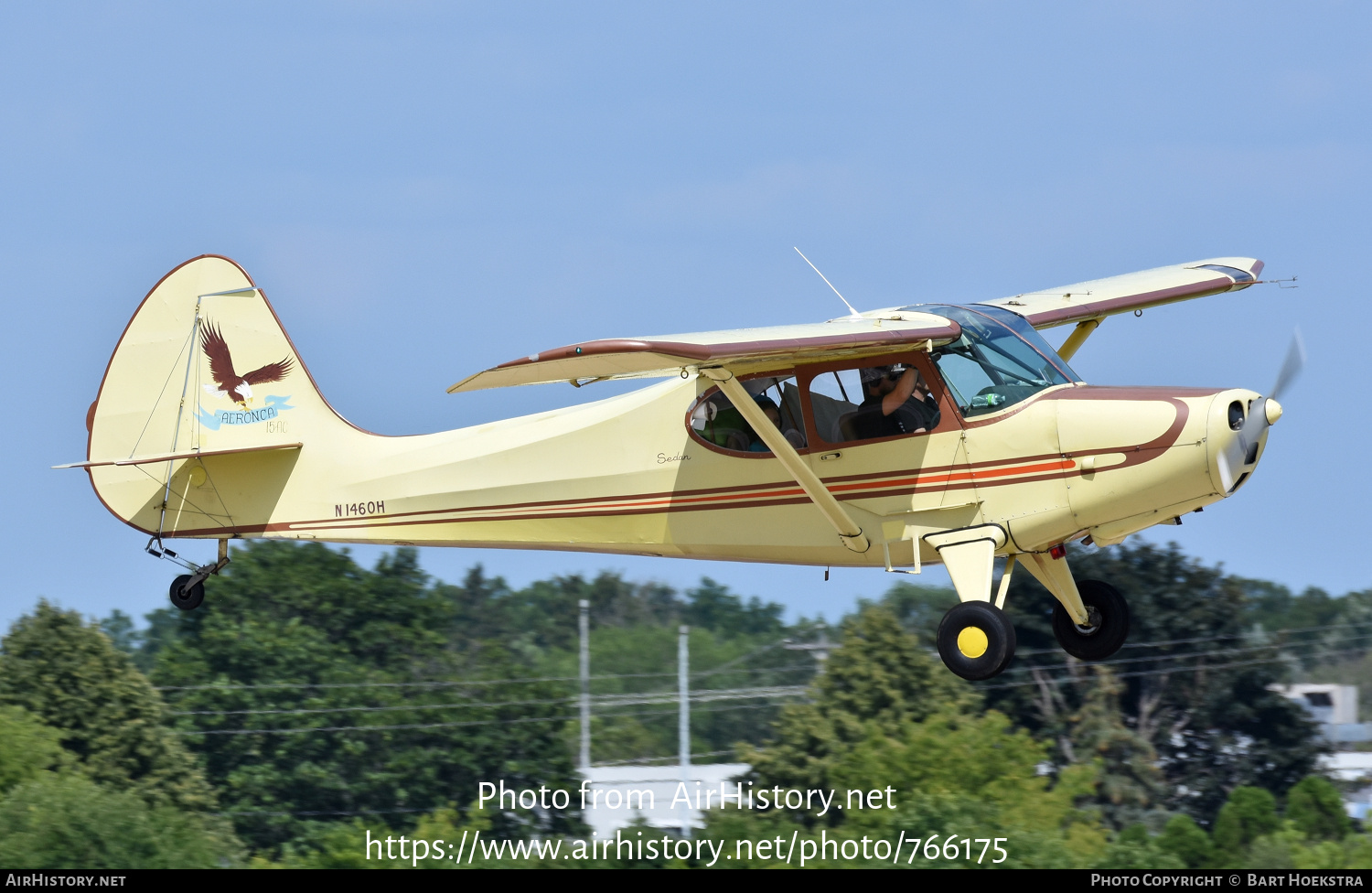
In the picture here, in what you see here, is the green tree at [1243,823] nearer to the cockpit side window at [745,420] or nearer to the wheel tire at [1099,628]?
the wheel tire at [1099,628]

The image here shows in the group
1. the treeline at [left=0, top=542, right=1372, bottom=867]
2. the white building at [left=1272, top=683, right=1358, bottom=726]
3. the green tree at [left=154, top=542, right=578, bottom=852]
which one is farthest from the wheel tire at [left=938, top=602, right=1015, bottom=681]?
the white building at [left=1272, top=683, right=1358, bottom=726]

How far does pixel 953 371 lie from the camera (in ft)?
38.2

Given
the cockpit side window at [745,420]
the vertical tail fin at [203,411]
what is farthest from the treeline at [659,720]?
the cockpit side window at [745,420]

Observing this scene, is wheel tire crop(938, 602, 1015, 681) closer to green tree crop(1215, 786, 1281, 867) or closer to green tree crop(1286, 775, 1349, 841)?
green tree crop(1215, 786, 1281, 867)

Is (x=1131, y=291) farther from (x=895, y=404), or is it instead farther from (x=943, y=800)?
(x=943, y=800)

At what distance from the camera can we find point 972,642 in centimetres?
1140

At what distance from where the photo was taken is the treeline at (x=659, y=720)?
1448 inches

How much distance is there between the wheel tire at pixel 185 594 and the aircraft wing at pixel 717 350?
200 inches

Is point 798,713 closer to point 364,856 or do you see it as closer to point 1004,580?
point 364,856

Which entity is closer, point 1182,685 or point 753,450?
point 753,450

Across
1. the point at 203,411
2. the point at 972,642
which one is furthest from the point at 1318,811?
the point at 203,411

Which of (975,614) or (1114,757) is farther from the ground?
(975,614)

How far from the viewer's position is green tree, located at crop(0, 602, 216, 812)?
133ft

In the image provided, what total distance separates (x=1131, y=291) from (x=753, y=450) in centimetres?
438
